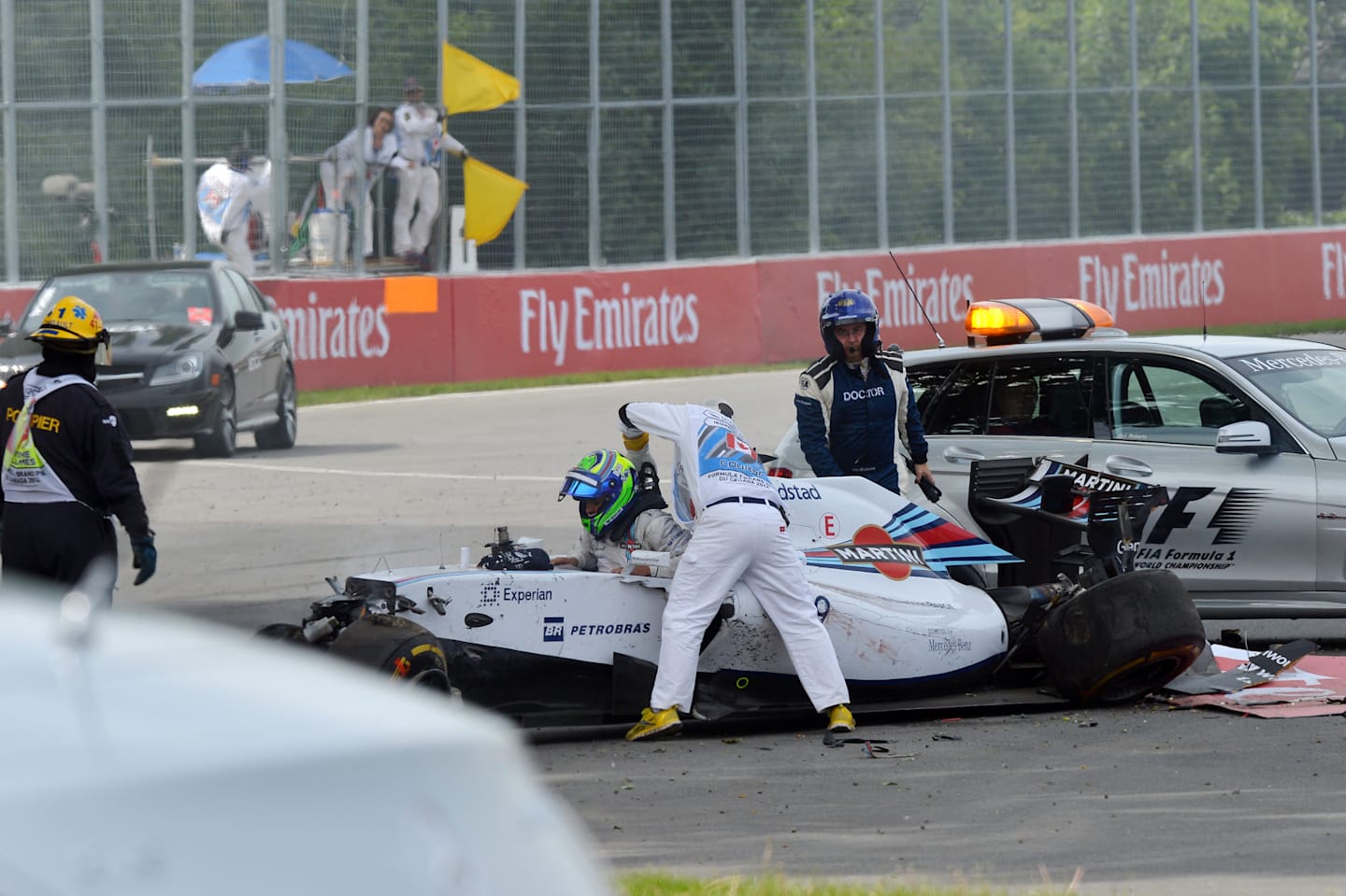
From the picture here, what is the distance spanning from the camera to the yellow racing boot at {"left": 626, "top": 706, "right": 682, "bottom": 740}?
26.5 ft

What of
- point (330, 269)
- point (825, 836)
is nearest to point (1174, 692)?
point (825, 836)

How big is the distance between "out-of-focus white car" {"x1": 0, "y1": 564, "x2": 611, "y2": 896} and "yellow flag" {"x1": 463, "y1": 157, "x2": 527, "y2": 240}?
1018 inches

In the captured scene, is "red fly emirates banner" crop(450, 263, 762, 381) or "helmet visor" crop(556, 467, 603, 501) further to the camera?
"red fly emirates banner" crop(450, 263, 762, 381)

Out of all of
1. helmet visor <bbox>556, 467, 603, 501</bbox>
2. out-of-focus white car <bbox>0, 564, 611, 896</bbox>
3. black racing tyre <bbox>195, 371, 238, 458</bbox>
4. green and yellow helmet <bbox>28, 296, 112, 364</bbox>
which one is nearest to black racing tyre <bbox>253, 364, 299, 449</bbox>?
black racing tyre <bbox>195, 371, 238, 458</bbox>

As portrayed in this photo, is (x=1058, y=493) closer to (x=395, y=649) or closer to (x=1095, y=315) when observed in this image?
(x=1095, y=315)

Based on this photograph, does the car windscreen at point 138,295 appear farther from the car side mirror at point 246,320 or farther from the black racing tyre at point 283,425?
the black racing tyre at point 283,425

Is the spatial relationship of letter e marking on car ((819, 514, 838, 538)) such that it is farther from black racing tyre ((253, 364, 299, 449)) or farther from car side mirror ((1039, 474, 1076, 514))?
black racing tyre ((253, 364, 299, 449))

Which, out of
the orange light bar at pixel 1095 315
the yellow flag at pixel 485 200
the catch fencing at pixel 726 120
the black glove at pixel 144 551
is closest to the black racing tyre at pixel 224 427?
the catch fencing at pixel 726 120

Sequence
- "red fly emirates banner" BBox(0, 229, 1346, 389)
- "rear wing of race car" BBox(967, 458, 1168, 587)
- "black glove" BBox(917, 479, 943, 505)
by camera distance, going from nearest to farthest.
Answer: "rear wing of race car" BBox(967, 458, 1168, 587) < "black glove" BBox(917, 479, 943, 505) < "red fly emirates banner" BBox(0, 229, 1346, 389)

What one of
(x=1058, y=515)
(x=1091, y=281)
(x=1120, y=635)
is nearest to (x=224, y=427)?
(x=1058, y=515)

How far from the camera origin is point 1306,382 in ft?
33.4

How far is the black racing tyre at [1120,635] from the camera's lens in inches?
326

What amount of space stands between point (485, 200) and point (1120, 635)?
68.8 ft

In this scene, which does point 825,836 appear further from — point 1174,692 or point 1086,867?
point 1174,692
